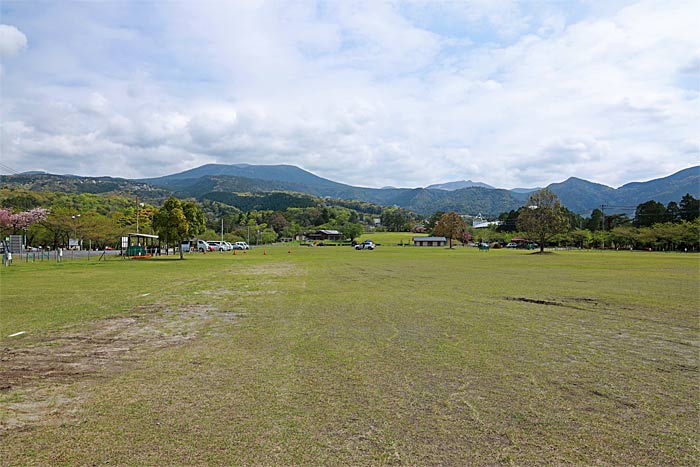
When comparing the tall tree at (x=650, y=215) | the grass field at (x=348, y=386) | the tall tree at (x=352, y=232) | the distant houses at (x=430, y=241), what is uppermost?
the tall tree at (x=650, y=215)

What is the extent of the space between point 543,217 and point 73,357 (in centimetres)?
6431

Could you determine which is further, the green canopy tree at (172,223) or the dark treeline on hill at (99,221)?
the dark treeline on hill at (99,221)

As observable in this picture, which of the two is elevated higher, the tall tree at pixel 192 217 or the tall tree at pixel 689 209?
the tall tree at pixel 689 209

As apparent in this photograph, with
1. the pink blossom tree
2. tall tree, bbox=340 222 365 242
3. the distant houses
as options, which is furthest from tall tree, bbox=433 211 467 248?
the pink blossom tree

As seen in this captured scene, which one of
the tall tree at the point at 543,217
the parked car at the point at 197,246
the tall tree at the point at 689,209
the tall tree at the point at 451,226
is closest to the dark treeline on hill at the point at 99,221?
the parked car at the point at 197,246

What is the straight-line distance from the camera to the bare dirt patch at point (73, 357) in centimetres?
528

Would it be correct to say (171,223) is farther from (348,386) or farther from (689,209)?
(689,209)

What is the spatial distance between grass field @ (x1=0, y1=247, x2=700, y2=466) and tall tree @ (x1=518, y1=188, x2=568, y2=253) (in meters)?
54.6

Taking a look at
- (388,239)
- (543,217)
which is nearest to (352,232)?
(388,239)

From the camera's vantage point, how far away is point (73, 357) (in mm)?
7516

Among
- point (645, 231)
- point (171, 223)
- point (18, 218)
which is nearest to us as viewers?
point (171, 223)

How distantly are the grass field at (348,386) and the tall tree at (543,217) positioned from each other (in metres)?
54.6

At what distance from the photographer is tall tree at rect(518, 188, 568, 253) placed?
6378 cm

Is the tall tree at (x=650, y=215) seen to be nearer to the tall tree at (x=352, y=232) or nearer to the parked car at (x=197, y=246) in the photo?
the tall tree at (x=352, y=232)
